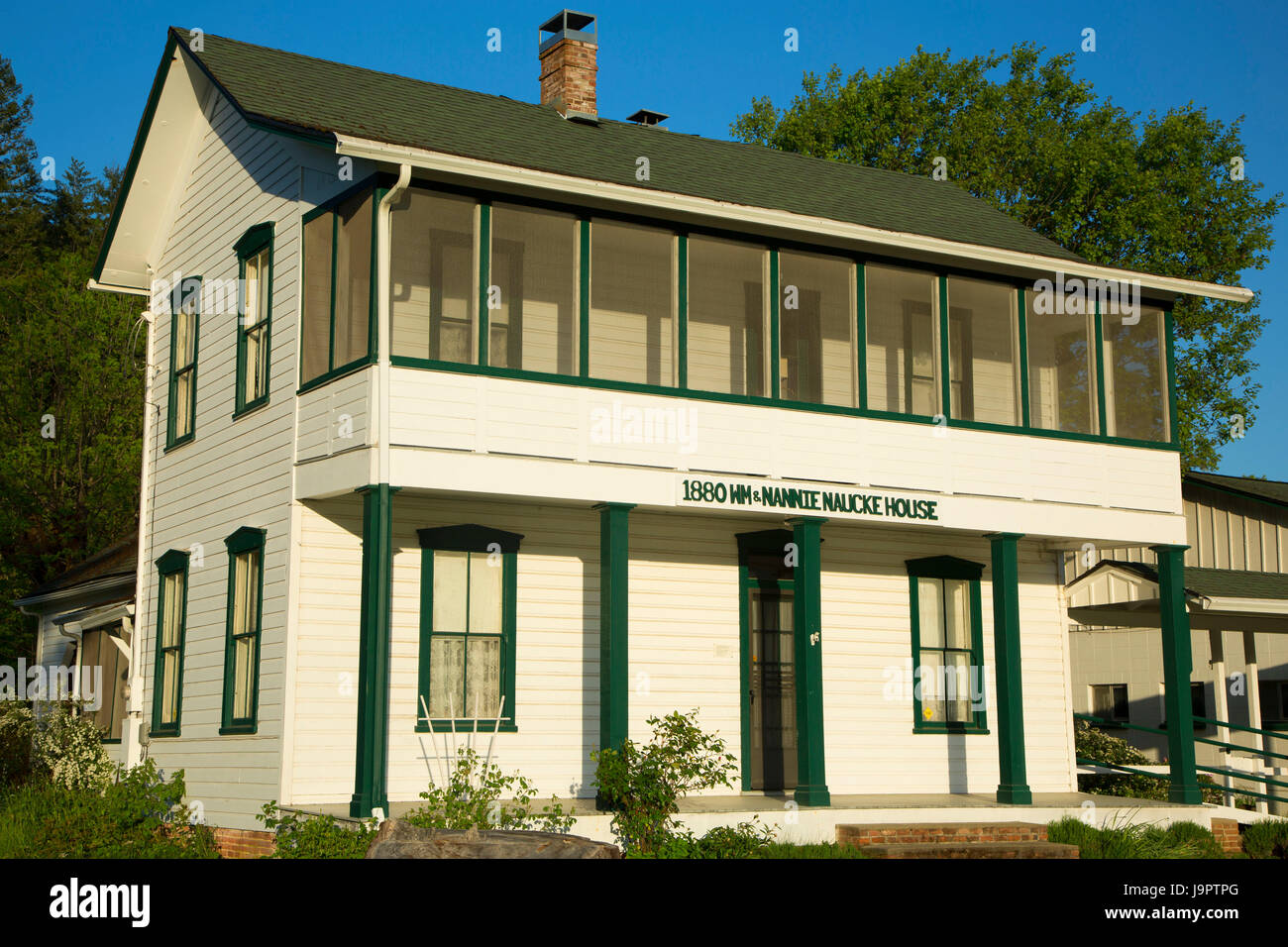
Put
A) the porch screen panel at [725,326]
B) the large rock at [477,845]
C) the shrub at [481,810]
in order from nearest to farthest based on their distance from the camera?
the large rock at [477,845]
the shrub at [481,810]
the porch screen panel at [725,326]

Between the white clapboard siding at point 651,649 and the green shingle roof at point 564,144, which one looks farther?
the green shingle roof at point 564,144

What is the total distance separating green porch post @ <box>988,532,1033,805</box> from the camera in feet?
54.3

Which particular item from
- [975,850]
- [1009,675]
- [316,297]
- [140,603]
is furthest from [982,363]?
[140,603]

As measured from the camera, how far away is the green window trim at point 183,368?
60.0ft

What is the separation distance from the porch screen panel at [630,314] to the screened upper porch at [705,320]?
0.02m

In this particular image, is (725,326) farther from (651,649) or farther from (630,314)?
(651,649)

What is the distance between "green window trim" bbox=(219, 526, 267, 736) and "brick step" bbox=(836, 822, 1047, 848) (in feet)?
21.0

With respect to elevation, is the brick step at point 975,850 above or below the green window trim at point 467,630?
below

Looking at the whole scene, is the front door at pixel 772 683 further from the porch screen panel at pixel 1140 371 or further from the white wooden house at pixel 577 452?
the porch screen panel at pixel 1140 371

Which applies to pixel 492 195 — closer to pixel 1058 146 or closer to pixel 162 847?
pixel 162 847

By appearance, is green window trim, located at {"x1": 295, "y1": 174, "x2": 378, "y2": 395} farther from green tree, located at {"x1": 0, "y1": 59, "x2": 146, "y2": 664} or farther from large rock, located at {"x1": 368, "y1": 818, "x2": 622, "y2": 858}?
green tree, located at {"x1": 0, "y1": 59, "x2": 146, "y2": 664}

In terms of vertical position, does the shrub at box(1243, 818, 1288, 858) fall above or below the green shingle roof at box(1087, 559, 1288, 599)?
below

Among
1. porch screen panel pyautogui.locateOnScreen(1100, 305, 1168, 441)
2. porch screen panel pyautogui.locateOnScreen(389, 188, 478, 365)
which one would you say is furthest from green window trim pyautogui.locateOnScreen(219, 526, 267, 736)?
porch screen panel pyautogui.locateOnScreen(1100, 305, 1168, 441)

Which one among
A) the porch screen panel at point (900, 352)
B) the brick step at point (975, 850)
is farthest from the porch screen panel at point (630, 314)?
the brick step at point (975, 850)
